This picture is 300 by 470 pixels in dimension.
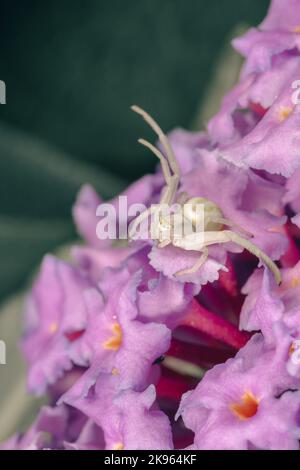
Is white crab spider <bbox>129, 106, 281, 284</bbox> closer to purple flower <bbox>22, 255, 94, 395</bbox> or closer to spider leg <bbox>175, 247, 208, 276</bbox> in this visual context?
spider leg <bbox>175, 247, 208, 276</bbox>

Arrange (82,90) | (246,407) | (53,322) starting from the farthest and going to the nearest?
(82,90) < (53,322) < (246,407)

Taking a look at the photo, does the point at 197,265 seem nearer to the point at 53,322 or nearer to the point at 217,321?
the point at 217,321

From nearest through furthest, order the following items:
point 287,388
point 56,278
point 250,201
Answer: point 287,388 → point 250,201 → point 56,278

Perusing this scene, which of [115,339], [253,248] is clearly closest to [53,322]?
[115,339]

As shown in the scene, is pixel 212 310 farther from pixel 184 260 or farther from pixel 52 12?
pixel 52 12

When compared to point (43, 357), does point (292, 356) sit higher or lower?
higher

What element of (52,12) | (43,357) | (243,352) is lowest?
(43,357)

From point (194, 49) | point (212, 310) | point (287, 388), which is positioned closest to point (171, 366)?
point (212, 310)

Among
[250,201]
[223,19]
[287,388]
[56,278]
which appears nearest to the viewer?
[287,388]

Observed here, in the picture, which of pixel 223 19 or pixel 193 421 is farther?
pixel 223 19
